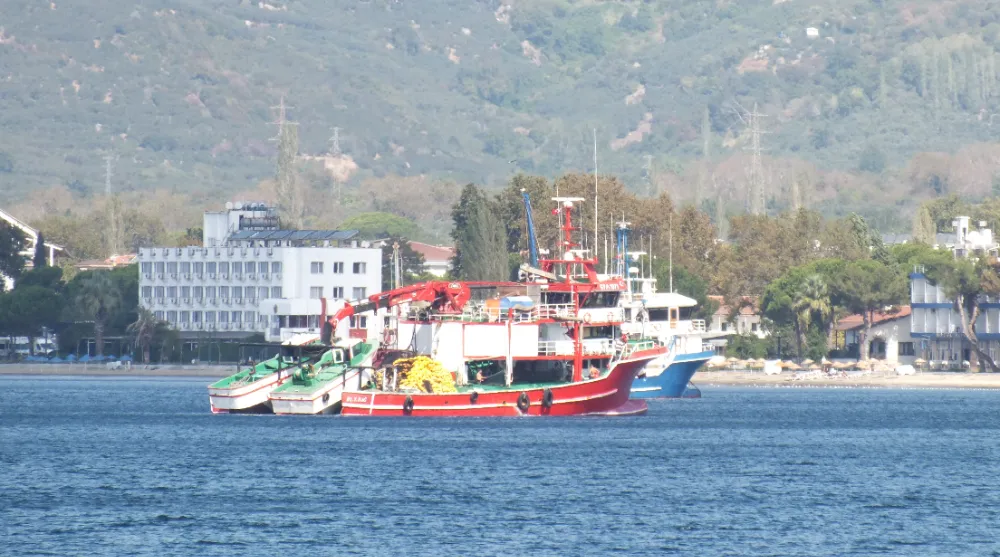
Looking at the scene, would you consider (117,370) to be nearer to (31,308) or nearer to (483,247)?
(31,308)

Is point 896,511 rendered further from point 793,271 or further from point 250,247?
point 250,247

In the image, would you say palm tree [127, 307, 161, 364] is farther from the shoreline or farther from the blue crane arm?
the shoreline

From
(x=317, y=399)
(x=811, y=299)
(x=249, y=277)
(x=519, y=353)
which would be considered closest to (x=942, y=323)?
(x=811, y=299)

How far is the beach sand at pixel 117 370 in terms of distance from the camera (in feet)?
561

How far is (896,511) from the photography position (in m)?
59.3

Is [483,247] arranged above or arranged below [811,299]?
above

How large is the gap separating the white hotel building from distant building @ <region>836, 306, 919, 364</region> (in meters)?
47.5

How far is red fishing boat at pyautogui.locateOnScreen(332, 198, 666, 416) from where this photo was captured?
291ft

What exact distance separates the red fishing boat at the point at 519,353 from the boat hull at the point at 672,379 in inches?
959

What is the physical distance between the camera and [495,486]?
6381cm

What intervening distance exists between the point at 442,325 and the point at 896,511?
112ft

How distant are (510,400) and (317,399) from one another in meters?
11.1

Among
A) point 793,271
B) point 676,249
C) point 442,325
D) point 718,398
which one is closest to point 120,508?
point 442,325

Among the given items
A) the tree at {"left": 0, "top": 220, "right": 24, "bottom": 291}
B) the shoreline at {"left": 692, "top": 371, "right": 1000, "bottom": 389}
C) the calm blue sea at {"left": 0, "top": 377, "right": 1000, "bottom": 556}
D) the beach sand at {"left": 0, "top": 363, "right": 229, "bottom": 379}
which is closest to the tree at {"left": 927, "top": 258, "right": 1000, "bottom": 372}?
the shoreline at {"left": 692, "top": 371, "right": 1000, "bottom": 389}
